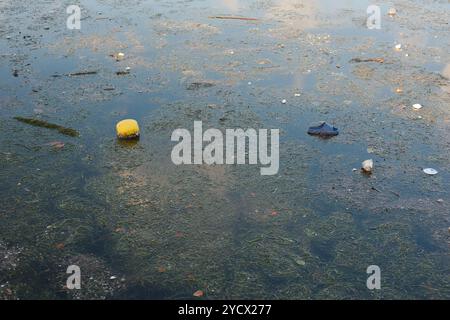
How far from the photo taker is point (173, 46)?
25.6 ft

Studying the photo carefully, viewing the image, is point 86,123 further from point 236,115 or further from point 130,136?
point 236,115

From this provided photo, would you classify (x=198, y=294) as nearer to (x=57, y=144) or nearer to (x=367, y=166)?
(x=367, y=166)

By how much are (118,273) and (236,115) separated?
2861mm

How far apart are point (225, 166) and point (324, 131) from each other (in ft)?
4.60

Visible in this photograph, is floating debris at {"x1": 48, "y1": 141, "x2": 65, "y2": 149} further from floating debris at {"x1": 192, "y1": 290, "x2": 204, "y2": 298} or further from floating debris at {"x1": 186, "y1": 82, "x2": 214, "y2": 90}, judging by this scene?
floating debris at {"x1": 192, "y1": 290, "x2": 204, "y2": 298}

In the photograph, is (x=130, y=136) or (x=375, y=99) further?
(x=375, y=99)

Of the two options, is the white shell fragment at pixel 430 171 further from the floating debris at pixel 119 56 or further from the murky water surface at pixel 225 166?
the floating debris at pixel 119 56

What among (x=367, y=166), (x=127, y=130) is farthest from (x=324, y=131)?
(x=127, y=130)

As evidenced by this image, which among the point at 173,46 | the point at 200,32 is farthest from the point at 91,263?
the point at 200,32

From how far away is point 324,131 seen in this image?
555 cm

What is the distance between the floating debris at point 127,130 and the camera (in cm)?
535

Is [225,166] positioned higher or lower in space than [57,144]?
lower

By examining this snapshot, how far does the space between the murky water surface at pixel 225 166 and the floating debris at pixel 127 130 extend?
108mm

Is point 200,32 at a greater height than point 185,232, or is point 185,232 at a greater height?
point 200,32
